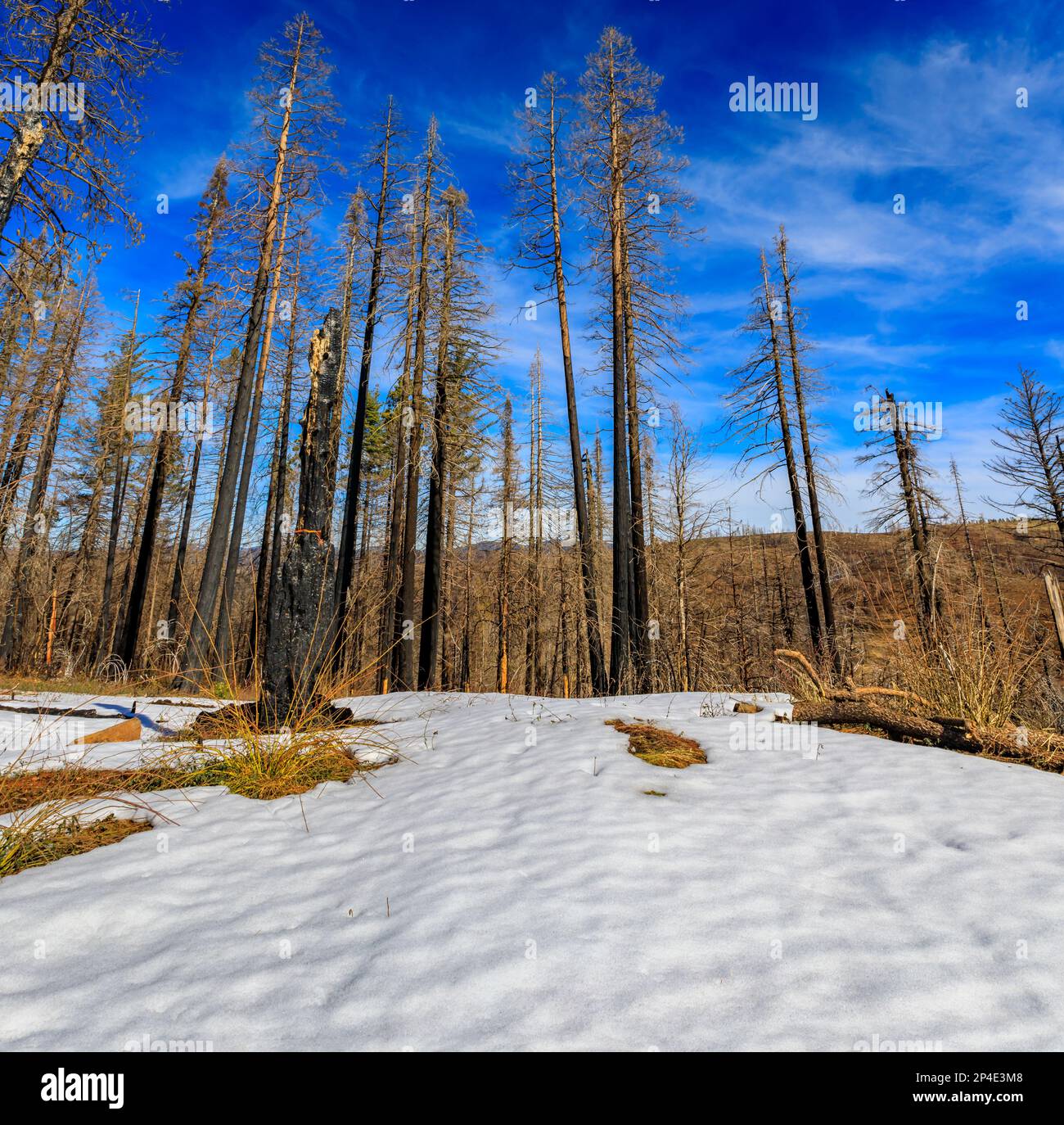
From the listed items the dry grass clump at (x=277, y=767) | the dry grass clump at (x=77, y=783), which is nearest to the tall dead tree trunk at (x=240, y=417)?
the dry grass clump at (x=77, y=783)

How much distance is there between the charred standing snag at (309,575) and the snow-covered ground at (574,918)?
5.39ft

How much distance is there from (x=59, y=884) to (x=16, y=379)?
2332 cm

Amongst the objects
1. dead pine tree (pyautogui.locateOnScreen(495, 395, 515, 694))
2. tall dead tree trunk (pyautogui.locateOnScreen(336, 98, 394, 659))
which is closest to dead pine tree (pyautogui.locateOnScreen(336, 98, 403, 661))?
tall dead tree trunk (pyautogui.locateOnScreen(336, 98, 394, 659))

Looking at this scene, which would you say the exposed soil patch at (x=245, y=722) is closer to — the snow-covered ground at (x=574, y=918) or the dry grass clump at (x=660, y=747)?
the snow-covered ground at (x=574, y=918)

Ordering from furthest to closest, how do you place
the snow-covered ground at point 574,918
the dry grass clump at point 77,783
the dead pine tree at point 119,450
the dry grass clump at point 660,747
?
the dead pine tree at point 119,450, the dry grass clump at point 660,747, the dry grass clump at point 77,783, the snow-covered ground at point 574,918

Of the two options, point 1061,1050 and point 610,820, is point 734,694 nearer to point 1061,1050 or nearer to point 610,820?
point 610,820

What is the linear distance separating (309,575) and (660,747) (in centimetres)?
362

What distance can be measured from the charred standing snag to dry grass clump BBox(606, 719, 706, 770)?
114 inches

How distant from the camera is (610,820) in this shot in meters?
3.06

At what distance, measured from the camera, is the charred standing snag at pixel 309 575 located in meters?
5.42

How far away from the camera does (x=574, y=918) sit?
2.18m

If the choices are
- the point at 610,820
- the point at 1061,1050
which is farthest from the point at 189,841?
the point at 1061,1050

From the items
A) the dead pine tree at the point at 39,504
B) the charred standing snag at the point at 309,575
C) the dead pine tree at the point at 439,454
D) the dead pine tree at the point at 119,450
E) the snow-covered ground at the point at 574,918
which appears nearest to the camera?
the snow-covered ground at the point at 574,918

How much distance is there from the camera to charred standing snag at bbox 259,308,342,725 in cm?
542
